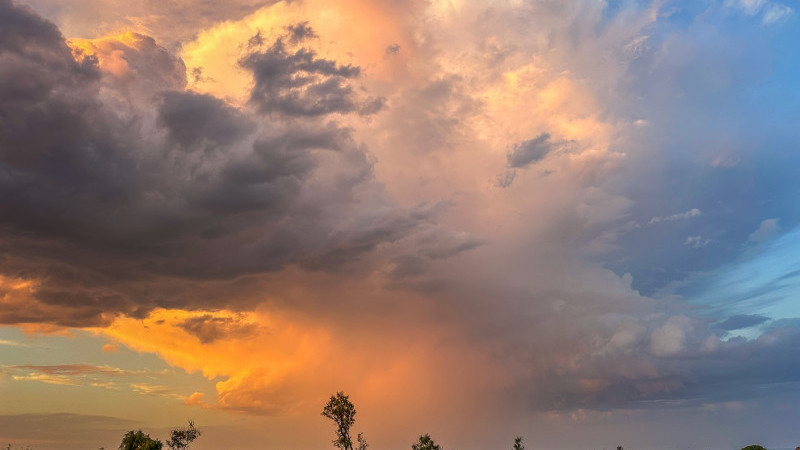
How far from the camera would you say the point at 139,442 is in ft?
578

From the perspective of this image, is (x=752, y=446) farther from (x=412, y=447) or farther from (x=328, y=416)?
(x=328, y=416)

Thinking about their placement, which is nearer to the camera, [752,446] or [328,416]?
[328,416]

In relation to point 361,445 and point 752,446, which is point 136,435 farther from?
point 752,446

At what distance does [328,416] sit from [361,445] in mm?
13676

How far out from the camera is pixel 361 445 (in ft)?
600

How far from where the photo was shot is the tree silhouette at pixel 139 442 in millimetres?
171500

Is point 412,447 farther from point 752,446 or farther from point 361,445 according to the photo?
point 752,446

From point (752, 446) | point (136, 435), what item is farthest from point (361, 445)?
point (752, 446)

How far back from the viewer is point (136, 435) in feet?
583

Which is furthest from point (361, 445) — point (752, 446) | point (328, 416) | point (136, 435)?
point (752, 446)

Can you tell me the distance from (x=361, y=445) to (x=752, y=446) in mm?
116164

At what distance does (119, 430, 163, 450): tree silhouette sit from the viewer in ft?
563

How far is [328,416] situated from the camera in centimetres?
17800

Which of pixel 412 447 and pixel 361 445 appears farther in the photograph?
pixel 412 447
